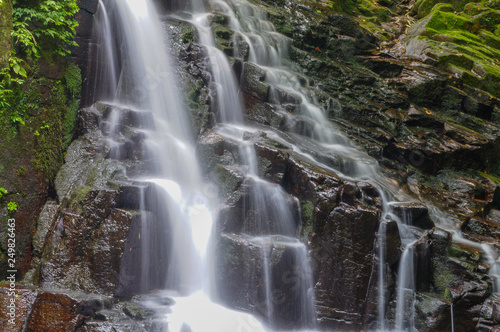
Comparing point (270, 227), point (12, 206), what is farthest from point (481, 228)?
point (12, 206)

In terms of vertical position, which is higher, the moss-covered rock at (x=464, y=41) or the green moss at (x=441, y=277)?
the moss-covered rock at (x=464, y=41)

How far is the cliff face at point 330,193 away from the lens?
5.27 meters

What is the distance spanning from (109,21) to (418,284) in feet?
30.7

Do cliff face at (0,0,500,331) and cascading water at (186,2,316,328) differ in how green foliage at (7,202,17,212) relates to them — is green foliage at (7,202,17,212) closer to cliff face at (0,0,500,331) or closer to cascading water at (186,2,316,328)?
cliff face at (0,0,500,331)

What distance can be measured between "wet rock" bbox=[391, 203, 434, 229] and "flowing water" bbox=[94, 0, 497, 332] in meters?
0.12

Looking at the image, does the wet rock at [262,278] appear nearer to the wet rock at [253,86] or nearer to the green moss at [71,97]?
the green moss at [71,97]

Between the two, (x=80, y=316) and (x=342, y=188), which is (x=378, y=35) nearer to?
(x=342, y=188)

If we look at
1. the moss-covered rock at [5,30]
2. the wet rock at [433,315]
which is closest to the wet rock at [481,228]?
the wet rock at [433,315]

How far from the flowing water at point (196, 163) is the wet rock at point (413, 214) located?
0.39 feet

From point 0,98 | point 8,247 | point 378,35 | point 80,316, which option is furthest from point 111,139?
point 378,35

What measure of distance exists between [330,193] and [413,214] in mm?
2305

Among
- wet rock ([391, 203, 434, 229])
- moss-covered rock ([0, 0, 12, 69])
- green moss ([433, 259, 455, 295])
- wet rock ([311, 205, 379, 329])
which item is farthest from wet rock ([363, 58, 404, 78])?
moss-covered rock ([0, 0, 12, 69])

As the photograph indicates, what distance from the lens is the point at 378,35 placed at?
16797mm

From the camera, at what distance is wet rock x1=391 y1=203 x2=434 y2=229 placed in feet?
23.3
